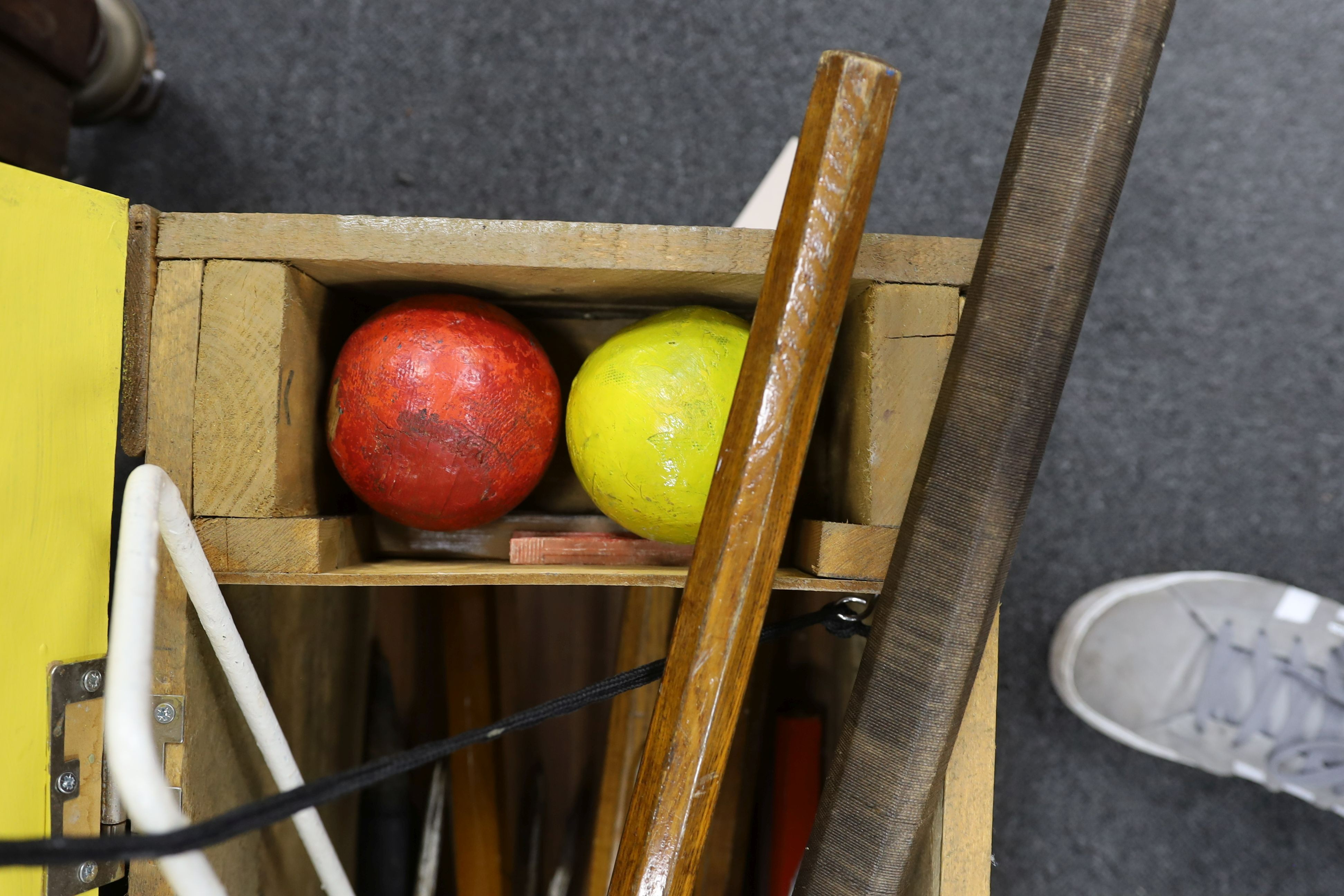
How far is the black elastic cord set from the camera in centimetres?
42

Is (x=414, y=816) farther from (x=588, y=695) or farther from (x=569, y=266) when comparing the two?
(x=569, y=266)

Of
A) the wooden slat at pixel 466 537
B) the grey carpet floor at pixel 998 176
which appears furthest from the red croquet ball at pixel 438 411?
the grey carpet floor at pixel 998 176

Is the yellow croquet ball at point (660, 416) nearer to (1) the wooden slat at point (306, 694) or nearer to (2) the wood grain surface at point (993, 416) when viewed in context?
(2) the wood grain surface at point (993, 416)

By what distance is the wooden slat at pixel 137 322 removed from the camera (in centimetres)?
69

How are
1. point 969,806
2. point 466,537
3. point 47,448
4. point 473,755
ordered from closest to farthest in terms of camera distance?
point 47,448
point 969,806
point 466,537
point 473,755

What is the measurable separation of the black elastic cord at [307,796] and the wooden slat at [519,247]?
302 mm

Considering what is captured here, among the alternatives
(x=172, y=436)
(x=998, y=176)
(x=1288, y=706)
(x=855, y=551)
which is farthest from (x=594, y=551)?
(x=1288, y=706)

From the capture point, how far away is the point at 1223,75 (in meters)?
1.24

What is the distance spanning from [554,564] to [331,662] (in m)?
0.45

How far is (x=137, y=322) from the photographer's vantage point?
2.27ft

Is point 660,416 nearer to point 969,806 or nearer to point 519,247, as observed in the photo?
point 519,247

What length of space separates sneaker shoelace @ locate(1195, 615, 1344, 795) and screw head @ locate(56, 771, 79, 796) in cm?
131

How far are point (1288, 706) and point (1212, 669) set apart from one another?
0.34 feet

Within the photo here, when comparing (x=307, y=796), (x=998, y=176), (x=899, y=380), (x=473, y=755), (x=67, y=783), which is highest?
(x=998, y=176)
